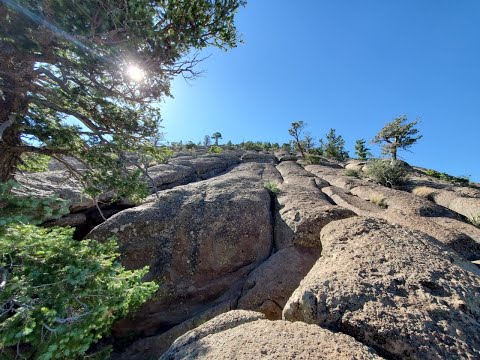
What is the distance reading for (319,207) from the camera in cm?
965

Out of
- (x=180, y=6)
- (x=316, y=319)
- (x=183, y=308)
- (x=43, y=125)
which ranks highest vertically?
(x=180, y=6)

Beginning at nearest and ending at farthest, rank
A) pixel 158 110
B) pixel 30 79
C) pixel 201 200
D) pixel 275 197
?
pixel 30 79 < pixel 158 110 < pixel 201 200 < pixel 275 197

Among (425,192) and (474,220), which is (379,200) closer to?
(474,220)

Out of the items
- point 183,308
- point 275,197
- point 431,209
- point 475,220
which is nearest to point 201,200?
point 275,197

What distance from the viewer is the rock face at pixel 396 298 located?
3.42 m

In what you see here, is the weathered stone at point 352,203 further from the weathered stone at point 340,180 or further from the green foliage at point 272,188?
the green foliage at point 272,188

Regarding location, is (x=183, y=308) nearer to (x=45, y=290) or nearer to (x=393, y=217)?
(x=45, y=290)

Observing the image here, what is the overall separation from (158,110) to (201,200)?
13.8ft

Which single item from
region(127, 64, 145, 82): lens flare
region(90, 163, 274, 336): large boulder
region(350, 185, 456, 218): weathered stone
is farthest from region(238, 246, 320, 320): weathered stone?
region(127, 64, 145, 82): lens flare

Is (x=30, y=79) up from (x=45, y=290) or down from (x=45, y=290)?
up

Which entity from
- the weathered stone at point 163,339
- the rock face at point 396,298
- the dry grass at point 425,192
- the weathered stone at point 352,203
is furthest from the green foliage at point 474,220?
the weathered stone at point 163,339

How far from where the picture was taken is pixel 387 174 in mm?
16688

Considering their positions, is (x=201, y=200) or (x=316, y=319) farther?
(x=201, y=200)

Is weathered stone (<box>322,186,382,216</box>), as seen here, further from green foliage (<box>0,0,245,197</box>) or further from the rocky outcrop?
green foliage (<box>0,0,245,197</box>)
